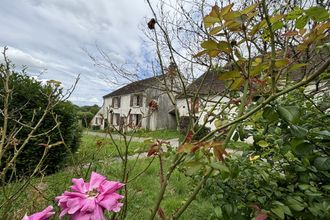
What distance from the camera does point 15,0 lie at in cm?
318

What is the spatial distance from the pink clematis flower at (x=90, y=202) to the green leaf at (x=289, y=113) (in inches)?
20.4

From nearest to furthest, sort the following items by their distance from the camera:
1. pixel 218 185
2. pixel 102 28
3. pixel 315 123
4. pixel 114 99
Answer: pixel 315 123
pixel 218 185
pixel 102 28
pixel 114 99

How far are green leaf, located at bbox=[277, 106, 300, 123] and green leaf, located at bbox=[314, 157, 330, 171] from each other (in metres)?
0.44

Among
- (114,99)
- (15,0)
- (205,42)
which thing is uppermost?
(114,99)

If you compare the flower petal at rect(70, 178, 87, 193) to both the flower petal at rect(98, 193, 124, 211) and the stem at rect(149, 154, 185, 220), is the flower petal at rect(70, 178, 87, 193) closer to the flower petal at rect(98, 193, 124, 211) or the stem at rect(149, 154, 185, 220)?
the flower petal at rect(98, 193, 124, 211)

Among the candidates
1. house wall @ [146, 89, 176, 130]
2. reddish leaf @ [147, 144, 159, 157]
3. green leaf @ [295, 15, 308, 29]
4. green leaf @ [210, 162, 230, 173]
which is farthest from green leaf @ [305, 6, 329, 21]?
house wall @ [146, 89, 176, 130]

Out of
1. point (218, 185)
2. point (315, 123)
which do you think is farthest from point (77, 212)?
point (315, 123)

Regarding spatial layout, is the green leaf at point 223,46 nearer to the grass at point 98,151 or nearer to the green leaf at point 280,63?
the green leaf at point 280,63

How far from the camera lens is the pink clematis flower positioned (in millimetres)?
599

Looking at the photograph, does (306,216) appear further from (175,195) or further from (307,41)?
(175,195)

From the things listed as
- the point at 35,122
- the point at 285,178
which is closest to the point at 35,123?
the point at 35,122

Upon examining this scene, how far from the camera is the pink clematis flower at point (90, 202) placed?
1.96ft

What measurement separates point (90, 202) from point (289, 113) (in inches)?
23.9

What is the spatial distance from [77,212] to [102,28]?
696 cm
